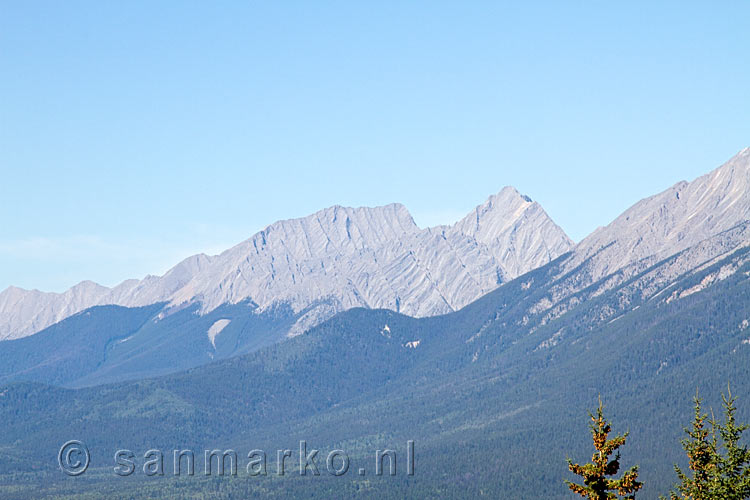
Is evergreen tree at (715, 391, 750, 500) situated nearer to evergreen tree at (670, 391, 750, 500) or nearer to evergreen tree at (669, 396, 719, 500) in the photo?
evergreen tree at (670, 391, 750, 500)

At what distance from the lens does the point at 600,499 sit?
4534cm

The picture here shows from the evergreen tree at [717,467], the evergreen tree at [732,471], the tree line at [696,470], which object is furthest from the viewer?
the evergreen tree at [717,467]

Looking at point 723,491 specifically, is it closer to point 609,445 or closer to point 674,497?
point 674,497

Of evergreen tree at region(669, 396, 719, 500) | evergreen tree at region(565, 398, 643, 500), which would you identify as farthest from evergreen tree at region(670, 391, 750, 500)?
evergreen tree at region(565, 398, 643, 500)

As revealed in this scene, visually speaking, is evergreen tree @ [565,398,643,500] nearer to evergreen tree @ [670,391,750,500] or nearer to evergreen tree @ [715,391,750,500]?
evergreen tree @ [715,391,750,500]

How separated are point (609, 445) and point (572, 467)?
82.4 inches

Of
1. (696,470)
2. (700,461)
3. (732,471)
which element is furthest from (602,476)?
(696,470)

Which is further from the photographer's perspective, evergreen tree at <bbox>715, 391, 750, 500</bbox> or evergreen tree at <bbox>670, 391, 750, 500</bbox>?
evergreen tree at <bbox>670, 391, 750, 500</bbox>

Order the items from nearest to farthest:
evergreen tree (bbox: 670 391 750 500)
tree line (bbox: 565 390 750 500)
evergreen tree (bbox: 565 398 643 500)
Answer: evergreen tree (bbox: 565 398 643 500) < tree line (bbox: 565 390 750 500) < evergreen tree (bbox: 670 391 750 500)

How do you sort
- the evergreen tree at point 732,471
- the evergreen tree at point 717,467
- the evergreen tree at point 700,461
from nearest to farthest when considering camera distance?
the evergreen tree at point 732,471 → the evergreen tree at point 717,467 → the evergreen tree at point 700,461

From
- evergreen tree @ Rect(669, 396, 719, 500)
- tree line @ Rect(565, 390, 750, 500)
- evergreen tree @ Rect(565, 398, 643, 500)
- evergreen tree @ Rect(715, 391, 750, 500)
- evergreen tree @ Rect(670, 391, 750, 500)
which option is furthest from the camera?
evergreen tree @ Rect(669, 396, 719, 500)

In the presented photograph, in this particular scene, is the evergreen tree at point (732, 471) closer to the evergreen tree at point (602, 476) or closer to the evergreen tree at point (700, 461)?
the evergreen tree at point (700, 461)

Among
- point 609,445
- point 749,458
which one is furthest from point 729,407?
point 609,445

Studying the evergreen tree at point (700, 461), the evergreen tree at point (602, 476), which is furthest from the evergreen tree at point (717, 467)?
the evergreen tree at point (602, 476)
